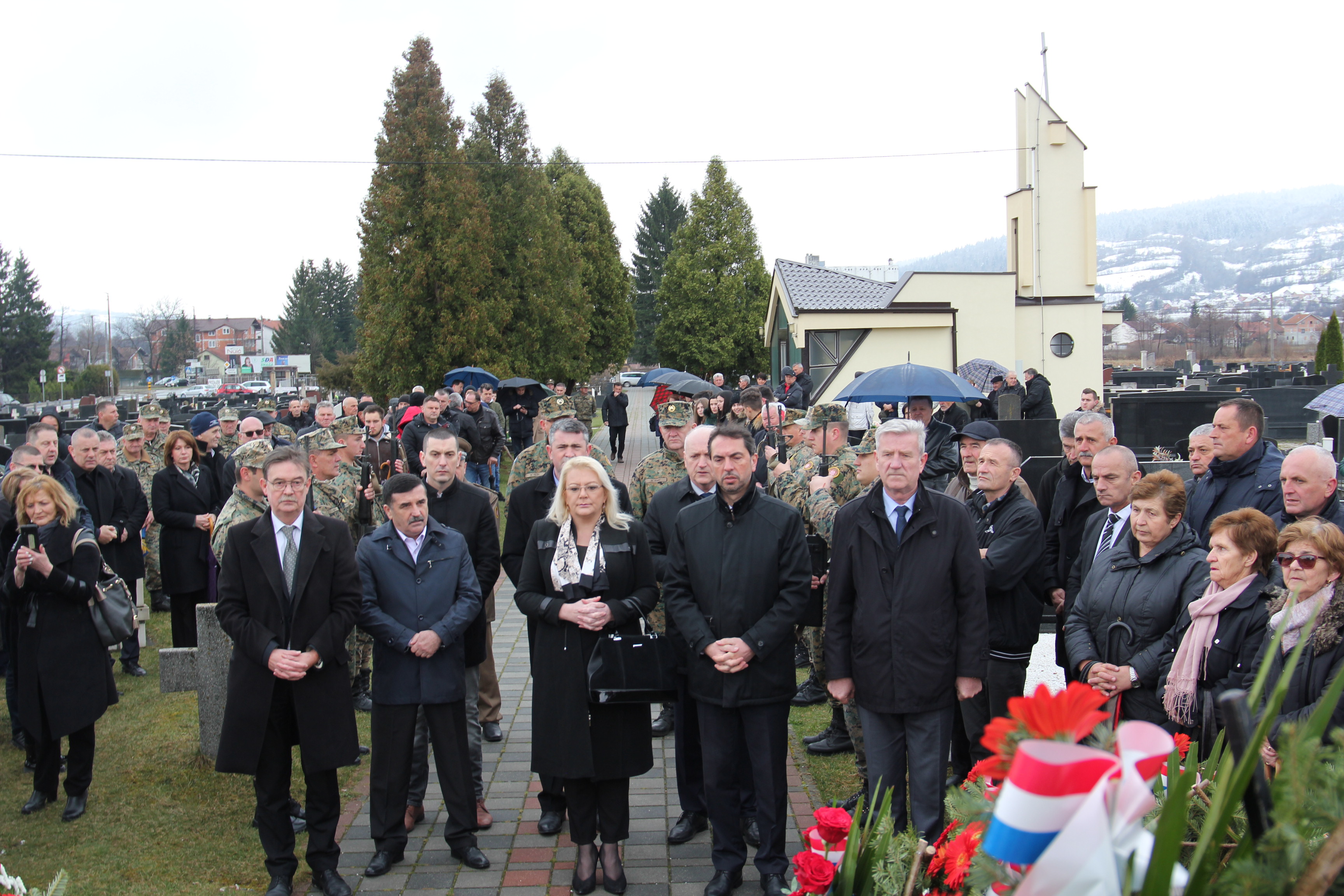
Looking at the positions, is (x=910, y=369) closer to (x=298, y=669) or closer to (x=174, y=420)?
(x=298, y=669)

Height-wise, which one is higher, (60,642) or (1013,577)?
(1013,577)

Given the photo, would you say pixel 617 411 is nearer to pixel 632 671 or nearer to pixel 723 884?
pixel 632 671

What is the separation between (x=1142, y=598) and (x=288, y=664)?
3.99 m

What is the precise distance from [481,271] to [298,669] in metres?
23.6

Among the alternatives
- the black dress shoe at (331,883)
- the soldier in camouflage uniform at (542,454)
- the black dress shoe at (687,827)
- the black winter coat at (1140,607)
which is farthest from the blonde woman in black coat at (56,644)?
the black winter coat at (1140,607)

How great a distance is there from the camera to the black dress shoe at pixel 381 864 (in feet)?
16.1

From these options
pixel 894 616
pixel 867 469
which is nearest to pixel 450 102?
pixel 867 469

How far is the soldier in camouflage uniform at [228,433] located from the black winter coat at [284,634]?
569 centimetres

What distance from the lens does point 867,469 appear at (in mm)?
6270

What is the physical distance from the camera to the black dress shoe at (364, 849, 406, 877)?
4922mm

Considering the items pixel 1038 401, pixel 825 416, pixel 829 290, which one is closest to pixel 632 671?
pixel 825 416

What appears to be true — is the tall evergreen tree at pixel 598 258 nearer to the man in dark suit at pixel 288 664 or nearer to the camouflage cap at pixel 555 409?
the camouflage cap at pixel 555 409

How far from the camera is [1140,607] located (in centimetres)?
463

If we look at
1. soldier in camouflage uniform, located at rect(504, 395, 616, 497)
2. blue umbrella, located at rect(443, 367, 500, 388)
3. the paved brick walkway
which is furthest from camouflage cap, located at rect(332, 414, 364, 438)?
blue umbrella, located at rect(443, 367, 500, 388)
